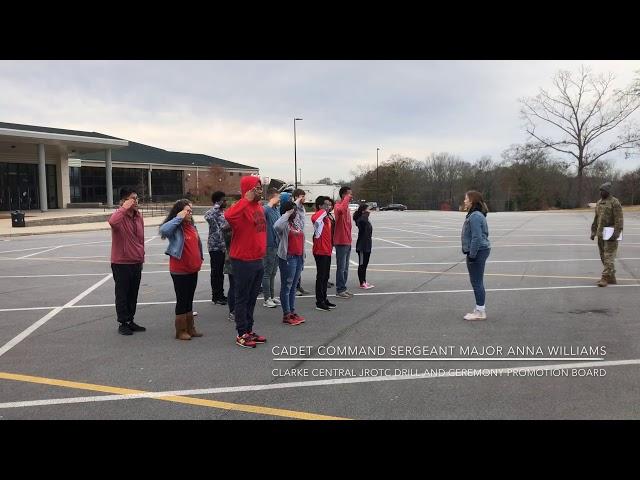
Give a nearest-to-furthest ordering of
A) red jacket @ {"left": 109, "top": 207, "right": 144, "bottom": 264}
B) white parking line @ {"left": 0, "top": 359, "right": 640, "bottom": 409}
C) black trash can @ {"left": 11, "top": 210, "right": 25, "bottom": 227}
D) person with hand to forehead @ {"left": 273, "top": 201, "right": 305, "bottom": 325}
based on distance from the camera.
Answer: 1. white parking line @ {"left": 0, "top": 359, "right": 640, "bottom": 409}
2. red jacket @ {"left": 109, "top": 207, "right": 144, "bottom": 264}
3. person with hand to forehead @ {"left": 273, "top": 201, "right": 305, "bottom": 325}
4. black trash can @ {"left": 11, "top": 210, "right": 25, "bottom": 227}

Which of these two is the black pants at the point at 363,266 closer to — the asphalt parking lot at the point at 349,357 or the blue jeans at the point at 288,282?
the asphalt parking lot at the point at 349,357

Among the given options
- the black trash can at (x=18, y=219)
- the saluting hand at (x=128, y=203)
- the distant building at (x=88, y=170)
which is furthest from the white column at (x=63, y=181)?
the saluting hand at (x=128, y=203)

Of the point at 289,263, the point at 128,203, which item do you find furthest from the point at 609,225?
the point at 128,203

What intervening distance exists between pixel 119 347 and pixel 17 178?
45.3 meters

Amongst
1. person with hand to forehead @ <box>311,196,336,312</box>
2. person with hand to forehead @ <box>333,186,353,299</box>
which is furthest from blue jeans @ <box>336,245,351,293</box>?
person with hand to forehead @ <box>311,196,336,312</box>

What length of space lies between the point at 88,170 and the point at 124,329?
67190 millimetres

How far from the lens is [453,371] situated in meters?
5.00

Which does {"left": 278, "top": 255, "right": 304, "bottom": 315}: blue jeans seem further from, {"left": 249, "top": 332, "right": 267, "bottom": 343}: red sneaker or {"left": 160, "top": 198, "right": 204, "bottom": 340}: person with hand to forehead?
{"left": 160, "top": 198, "right": 204, "bottom": 340}: person with hand to forehead

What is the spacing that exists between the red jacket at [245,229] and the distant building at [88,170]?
9.05m

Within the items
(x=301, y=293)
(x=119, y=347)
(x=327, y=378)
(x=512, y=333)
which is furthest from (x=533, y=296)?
(x=119, y=347)

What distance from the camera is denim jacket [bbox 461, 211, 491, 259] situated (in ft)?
22.2

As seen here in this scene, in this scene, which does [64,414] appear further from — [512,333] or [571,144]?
[571,144]

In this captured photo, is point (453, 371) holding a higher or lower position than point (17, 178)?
lower

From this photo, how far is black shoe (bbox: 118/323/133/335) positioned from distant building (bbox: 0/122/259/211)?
8.08 metres
